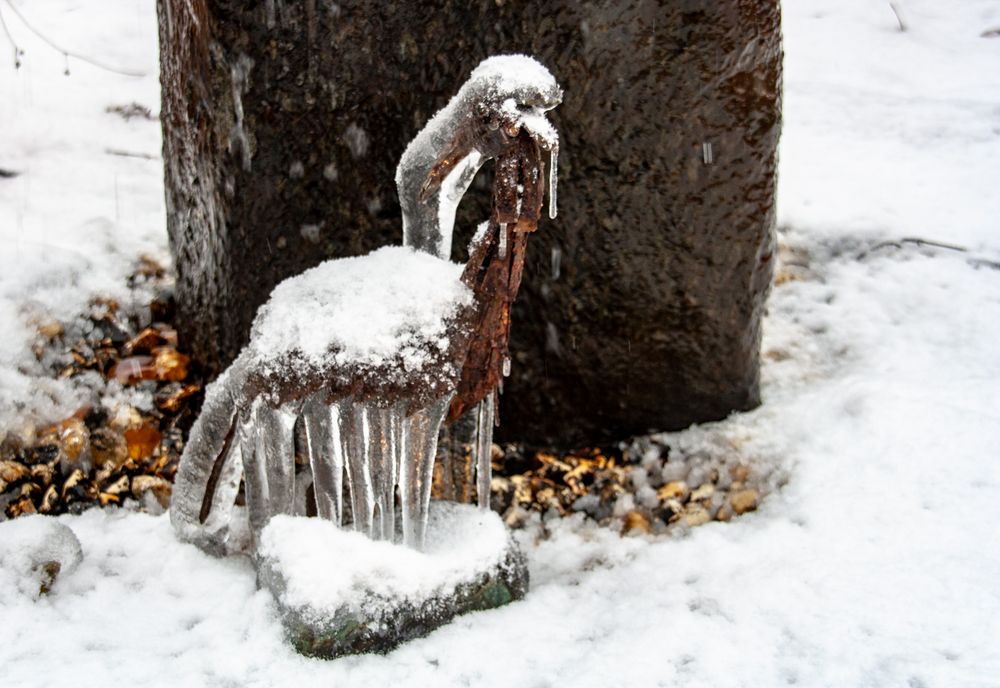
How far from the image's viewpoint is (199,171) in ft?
7.78

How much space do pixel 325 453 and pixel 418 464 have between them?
167 mm

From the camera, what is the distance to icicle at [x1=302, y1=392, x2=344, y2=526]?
5.82 ft

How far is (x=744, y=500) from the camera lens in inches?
91.6

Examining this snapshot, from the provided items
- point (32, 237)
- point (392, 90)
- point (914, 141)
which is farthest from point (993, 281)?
point (32, 237)

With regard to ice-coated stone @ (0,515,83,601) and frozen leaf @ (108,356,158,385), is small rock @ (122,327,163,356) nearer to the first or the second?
frozen leaf @ (108,356,158,385)

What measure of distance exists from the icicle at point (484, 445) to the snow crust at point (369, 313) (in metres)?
0.20

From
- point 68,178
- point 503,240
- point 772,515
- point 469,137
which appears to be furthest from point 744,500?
point 68,178

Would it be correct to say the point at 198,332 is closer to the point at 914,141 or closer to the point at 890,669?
the point at 890,669

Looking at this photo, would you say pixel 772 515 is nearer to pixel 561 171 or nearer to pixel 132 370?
pixel 561 171

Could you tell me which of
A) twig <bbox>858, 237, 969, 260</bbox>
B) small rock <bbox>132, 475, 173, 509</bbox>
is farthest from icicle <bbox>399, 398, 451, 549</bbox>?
twig <bbox>858, 237, 969, 260</bbox>

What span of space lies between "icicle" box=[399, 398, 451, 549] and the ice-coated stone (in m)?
0.69

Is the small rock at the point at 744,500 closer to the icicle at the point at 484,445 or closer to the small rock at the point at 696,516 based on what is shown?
the small rock at the point at 696,516

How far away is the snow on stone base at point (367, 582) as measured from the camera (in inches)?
69.1

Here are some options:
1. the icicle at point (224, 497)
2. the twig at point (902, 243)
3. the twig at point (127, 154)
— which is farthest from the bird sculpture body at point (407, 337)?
the twig at point (127, 154)
